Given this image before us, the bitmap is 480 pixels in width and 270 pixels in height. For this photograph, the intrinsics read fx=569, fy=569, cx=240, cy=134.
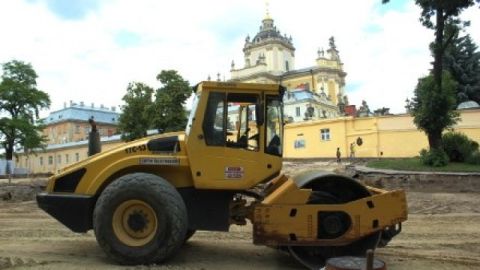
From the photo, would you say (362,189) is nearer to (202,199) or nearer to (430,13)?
(202,199)

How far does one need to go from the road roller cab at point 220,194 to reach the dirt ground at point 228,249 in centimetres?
61

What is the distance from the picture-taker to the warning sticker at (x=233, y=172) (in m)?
9.08

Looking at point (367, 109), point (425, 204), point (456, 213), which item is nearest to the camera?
point (456, 213)

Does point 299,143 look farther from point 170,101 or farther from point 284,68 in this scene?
point 284,68

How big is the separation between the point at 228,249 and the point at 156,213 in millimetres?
2415

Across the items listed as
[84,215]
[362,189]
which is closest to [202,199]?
[84,215]

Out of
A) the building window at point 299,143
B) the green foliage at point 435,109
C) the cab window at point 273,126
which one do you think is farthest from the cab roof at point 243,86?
the building window at point 299,143

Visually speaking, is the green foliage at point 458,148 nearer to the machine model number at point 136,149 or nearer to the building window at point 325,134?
the machine model number at point 136,149

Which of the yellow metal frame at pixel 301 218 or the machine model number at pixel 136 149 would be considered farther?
the machine model number at pixel 136 149

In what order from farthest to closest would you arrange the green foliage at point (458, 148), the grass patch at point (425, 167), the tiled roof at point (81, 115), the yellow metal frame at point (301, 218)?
the tiled roof at point (81, 115) < the green foliage at point (458, 148) < the grass patch at point (425, 167) < the yellow metal frame at point (301, 218)

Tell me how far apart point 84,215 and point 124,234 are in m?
0.87

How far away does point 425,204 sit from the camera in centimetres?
1922

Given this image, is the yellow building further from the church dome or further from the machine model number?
the church dome

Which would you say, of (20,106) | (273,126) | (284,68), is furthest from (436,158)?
(284,68)
